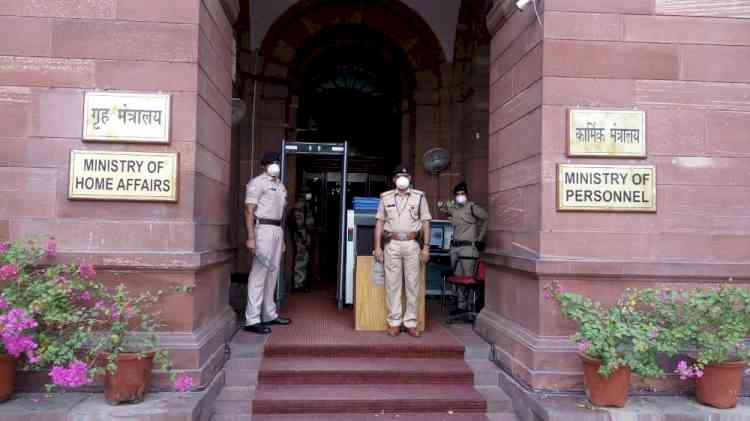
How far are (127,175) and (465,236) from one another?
4.36 metres

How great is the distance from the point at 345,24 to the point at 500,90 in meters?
5.01

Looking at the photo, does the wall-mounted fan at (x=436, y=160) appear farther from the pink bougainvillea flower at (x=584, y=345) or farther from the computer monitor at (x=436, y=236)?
the pink bougainvillea flower at (x=584, y=345)

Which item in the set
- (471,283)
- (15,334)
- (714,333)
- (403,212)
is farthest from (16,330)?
(714,333)

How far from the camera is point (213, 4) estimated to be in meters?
4.77

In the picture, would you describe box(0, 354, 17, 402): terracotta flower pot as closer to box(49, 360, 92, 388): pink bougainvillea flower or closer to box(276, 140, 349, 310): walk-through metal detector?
box(49, 360, 92, 388): pink bougainvillea flower

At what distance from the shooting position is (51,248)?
4.09m

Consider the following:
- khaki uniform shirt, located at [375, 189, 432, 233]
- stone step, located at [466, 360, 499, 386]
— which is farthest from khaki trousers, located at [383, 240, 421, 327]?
stone step, located at [466, 360, 499, 386]

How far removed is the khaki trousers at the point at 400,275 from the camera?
17.9 feet

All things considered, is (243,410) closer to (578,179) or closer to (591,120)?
(578,179)

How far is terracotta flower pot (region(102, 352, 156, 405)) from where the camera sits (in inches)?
149

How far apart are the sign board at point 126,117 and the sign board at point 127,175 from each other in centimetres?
15

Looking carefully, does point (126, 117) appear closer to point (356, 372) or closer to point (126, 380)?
point (126, 380)

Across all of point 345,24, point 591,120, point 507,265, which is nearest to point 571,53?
point 591,120

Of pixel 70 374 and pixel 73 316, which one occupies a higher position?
pixel 73 316
